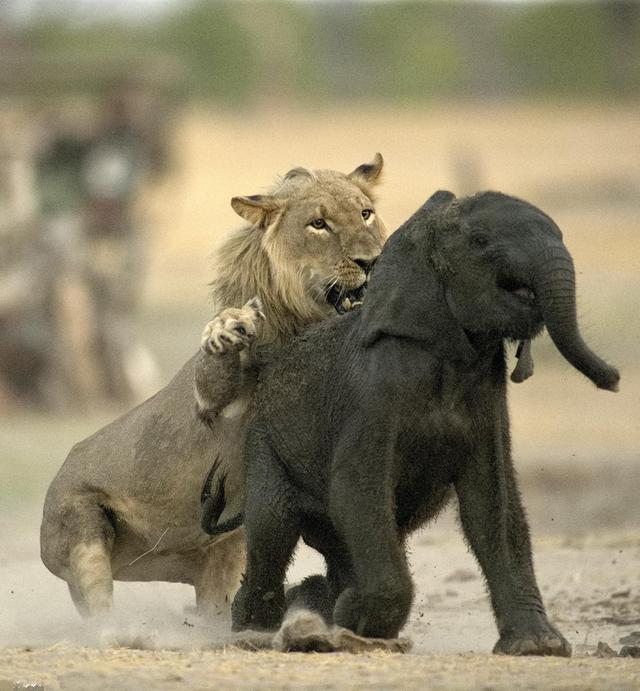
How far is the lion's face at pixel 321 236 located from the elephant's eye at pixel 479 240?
1.09 m

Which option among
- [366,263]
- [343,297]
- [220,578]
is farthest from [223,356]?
[220,578]

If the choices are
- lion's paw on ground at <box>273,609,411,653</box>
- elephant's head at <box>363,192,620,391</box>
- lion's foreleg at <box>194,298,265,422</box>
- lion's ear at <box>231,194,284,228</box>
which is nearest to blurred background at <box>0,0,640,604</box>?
lion's ear at <box>231,194,284,228</box>

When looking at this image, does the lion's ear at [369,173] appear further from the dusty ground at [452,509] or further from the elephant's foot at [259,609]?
the elephant's foot at [259,609]

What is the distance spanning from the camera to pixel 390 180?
3466 centimetres

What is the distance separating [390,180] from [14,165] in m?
15.9

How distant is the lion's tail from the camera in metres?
7.18

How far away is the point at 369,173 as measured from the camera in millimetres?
7844

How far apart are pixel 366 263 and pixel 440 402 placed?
117 cm

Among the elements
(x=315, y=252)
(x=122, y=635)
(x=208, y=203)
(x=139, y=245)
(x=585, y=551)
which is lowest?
(x=122, y=635)

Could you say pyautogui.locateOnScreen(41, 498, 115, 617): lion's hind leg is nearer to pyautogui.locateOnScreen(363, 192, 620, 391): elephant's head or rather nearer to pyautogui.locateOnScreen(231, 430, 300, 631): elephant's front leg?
pyautogui.locateOnScreen(231, 430, 300, 631): elephant's front leg

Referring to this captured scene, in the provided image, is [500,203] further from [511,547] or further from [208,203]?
[208,203]

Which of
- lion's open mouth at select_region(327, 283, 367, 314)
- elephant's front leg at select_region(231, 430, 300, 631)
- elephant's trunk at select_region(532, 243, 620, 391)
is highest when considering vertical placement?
lion's open mouth at select_region(327, 283, 367, 314)

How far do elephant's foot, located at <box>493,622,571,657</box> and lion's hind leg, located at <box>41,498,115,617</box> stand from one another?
1940 mm

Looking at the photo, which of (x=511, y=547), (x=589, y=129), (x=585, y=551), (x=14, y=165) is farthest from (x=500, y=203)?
(x=589, y=129)
